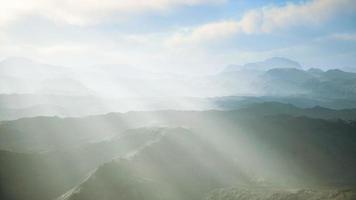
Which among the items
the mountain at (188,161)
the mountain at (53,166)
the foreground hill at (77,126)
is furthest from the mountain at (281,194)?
the foreground hill at (77,126)

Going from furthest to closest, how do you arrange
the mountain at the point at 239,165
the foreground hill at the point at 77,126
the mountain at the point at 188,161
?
the foreground hill at the point at 77,126, the mountain at the point at 188,161, the mountain at the point at 239,165

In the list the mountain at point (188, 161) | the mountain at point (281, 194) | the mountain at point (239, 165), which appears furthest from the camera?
the mountain at point (188, 161)

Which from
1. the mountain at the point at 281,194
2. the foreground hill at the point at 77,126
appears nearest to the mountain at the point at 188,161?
the foreground hill at the point at 77,126

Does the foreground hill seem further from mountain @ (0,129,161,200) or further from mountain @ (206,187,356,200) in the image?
mountain @ (206,187,356,200)

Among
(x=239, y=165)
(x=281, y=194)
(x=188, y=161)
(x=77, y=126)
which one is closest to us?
(x=281, y=194)

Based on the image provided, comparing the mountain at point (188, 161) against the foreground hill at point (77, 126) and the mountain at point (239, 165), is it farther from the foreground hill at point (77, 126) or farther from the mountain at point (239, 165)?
the foreground hill at point (77, 126)

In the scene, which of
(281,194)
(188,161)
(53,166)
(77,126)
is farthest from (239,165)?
(77,126)

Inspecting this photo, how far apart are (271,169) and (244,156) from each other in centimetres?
832

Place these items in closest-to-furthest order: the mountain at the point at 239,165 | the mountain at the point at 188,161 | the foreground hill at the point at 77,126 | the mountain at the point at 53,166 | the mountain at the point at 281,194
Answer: the mountain at the point at 281,194, the mountain at the point at 239,165, the mountain at the point at 188,161, the mountain at the point at 53,166, the foreground hill at the point at 77,126

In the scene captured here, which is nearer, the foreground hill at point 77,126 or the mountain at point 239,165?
the mountain at point 239,165

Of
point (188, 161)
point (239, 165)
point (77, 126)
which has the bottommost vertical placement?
point (239, 165)

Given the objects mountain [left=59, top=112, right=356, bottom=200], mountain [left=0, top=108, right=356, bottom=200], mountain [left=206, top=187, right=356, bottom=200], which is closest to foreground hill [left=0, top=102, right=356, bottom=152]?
mountain [left=0, top=108, right=356, bottom=200]

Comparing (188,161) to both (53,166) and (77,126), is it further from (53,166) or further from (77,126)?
(77,126)

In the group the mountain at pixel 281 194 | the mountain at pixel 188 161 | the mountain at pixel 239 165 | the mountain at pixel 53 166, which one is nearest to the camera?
the mountain at pixel 281 194
